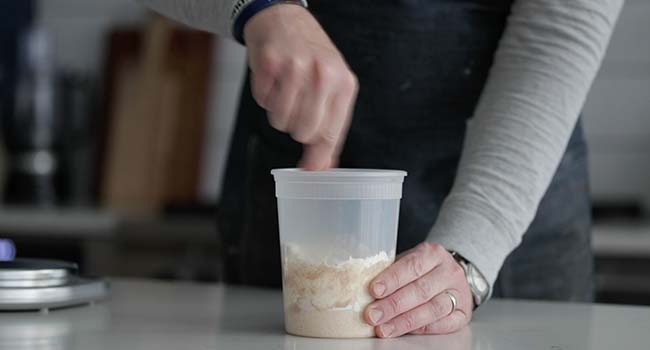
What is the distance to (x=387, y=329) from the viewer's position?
944 millimetres

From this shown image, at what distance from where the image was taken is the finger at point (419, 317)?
95cm

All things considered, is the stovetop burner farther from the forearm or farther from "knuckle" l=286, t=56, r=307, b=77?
"knuckle" l=286, t=56, r=307, b=77

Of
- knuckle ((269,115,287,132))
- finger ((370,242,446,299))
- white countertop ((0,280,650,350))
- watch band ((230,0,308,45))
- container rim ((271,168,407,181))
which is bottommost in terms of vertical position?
white countertop ((0,280,650,350))

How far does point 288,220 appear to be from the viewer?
37.2 inches

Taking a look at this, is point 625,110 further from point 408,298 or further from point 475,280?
point 408,298

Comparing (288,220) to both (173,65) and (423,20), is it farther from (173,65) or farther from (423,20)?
(173,65)

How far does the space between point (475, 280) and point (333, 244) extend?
0.19 m

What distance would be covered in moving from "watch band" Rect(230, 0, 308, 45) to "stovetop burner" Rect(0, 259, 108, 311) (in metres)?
0.33

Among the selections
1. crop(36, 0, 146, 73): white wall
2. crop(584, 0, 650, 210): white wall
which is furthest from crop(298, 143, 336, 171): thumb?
crop(36, 0, 146, 73): white wall

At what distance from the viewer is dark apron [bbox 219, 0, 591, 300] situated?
135 cm

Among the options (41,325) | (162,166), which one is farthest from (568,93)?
(162,166)

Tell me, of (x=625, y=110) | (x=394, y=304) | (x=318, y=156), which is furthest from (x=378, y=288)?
(x=625, y=110)

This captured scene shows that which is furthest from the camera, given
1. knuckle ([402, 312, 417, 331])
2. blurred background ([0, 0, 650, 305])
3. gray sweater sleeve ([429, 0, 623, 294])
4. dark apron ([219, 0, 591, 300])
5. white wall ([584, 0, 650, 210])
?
white wall ([584, 0, 650, 210])

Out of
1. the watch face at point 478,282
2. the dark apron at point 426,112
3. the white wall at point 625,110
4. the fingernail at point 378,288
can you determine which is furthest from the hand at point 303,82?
the white wall at point 625,110
